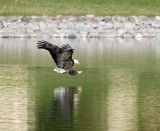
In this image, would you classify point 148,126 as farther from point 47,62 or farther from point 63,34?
point 63,34

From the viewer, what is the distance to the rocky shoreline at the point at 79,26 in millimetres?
54000

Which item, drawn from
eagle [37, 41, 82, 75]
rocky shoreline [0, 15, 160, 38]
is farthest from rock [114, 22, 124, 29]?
eagle [37, 41, 82, 75]

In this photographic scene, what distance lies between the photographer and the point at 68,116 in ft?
72.2

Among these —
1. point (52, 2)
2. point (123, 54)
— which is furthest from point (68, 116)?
point (52, 2)

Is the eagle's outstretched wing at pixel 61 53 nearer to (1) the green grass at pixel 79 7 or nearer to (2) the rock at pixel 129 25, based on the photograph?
(2) the rock at pixel 129 25

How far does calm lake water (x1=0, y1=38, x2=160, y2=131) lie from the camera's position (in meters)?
21.1

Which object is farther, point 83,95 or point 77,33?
point 77,33

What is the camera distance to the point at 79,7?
60719mm

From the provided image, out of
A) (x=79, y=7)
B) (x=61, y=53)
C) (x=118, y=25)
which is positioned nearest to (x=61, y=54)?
(x=61, y=53)

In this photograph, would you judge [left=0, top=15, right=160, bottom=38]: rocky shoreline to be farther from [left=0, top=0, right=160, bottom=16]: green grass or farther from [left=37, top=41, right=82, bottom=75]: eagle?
[left=37, top=41, right=82, bottom=75]: eagle

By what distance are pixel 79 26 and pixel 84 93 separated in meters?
29.6

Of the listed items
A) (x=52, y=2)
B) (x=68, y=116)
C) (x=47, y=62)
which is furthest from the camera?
(x=52, y=2)

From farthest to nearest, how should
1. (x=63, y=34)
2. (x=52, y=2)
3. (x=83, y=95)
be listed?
1. (x=52, y=2)
2. (x=63, y=34)
3. (x=83, y=95)

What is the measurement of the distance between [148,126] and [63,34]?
33.2m
